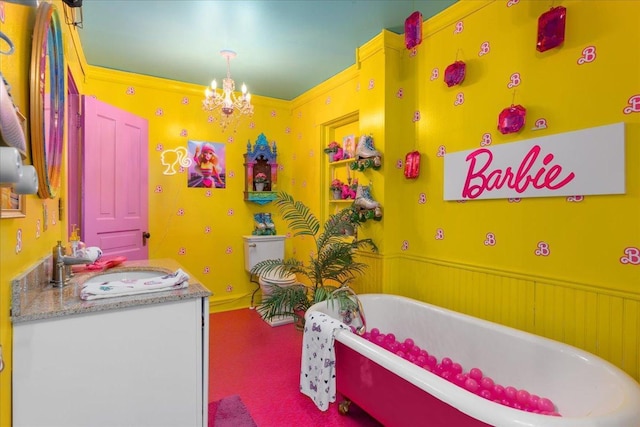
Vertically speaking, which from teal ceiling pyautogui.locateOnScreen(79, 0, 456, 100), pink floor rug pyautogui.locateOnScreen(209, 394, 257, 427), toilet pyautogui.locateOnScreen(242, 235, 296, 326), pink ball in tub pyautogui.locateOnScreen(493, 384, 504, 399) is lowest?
pink floor rug pyautogui.locateOnScreen(209, 394, 257, 427)

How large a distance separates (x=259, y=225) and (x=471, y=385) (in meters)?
2.82

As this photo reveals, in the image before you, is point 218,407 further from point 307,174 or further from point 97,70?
point 97,70

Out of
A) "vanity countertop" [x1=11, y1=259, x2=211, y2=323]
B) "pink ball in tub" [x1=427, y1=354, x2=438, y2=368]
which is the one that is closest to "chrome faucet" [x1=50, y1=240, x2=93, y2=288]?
"vanity countertop" [x1=11, y1=259, x2=211, y2=323]

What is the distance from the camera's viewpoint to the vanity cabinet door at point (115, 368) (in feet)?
3.77

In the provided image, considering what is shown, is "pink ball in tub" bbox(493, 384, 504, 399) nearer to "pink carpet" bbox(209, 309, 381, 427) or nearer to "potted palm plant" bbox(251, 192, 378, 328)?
"pink carpet" bbox(209, 309, 381, 427)

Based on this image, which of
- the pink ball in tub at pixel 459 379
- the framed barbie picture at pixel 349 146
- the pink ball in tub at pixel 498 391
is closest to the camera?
the pink ball in tub at pixel 498 391

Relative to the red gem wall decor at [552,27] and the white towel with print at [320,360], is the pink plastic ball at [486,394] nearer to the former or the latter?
the white towel with print at [320,360]

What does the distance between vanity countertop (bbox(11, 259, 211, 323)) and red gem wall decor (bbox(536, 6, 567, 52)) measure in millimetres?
2192

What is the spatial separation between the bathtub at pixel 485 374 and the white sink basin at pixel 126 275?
3.41 feet

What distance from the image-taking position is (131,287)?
1392 millimetres

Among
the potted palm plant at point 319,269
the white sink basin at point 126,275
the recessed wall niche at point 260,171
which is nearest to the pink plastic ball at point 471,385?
the potted palm plant at point 319,269

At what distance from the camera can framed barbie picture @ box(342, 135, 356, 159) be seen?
10.9ft

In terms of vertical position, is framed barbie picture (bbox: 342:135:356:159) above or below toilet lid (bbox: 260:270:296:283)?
above

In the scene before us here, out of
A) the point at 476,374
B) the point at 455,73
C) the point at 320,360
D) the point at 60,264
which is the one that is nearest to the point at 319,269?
the point at 320,360
